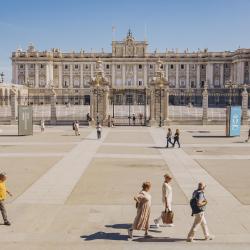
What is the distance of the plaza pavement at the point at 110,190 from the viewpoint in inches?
435

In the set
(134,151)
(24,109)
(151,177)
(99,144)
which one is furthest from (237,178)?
(24,109)

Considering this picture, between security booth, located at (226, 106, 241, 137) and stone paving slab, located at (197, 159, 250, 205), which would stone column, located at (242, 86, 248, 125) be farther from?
stone paving slab, located at (197, 159, 250, 205)

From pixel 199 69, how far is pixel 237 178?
126 metres

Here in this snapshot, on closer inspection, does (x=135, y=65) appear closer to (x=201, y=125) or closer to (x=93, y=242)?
(x=201, y=125)

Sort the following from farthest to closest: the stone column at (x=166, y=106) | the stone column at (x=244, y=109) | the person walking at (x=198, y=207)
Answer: the stone column at (x=244, y=109)
the stone column at (x=166, y=106)
the person walking at (x=198, y=207)

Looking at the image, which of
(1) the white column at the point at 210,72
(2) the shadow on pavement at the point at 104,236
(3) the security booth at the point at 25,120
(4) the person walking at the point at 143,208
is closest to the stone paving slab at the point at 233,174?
(4) the person walking at the point at 143,208

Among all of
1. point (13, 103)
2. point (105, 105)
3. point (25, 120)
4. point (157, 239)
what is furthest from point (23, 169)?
point (13, 103)

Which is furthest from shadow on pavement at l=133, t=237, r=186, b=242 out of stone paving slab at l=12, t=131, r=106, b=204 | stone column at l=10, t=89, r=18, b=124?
stone column at l=10, t=89, r=18, b=124

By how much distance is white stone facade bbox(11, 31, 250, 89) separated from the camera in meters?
139

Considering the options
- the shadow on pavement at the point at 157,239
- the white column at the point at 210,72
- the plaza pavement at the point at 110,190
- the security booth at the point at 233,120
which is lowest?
the shadow on pavement at the point at 157,239

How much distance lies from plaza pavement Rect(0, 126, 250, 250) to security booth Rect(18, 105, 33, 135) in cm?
491

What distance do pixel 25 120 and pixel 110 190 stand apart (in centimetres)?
2143

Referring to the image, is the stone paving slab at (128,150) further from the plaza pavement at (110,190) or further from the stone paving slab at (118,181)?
the stone paving slab at (118,181)

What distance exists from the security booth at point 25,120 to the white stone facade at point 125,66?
104 metres
